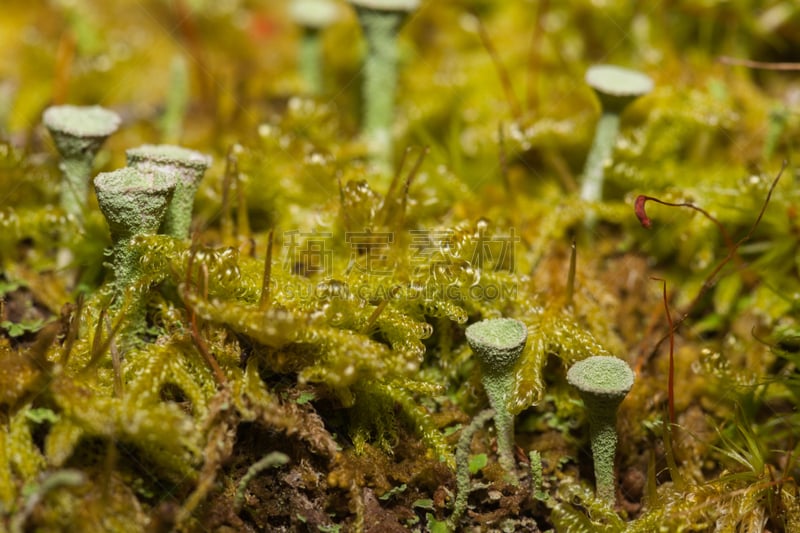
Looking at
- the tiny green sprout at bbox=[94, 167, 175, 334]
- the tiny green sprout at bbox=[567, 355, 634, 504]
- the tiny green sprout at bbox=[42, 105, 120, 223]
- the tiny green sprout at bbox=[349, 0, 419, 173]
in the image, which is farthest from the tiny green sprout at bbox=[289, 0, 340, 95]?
the tiny green sprout at bbox=[567, 355, 634, 504]

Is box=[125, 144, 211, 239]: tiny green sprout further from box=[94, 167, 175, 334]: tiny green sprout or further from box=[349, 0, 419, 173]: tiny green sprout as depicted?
box=[349, 0, 419, 173]: tiny green sprout

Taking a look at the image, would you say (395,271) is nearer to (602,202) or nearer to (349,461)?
(349,461)

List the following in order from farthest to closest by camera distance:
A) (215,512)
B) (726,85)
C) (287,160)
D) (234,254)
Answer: (726,85) < (287,160) < (234,254) < (215,512)

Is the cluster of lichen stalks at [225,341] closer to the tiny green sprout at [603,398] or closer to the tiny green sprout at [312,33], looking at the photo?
the tiny green sprout at [603,398]

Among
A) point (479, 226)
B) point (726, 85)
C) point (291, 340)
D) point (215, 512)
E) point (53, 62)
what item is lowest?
point (215, 512)

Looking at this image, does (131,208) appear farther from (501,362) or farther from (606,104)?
(606,104)

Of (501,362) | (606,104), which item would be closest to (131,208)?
(501,362)

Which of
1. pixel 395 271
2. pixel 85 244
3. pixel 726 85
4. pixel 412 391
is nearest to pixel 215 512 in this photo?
pixel 412 391

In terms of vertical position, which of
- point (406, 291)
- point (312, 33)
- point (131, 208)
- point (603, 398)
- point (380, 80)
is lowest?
point (603, 398)
